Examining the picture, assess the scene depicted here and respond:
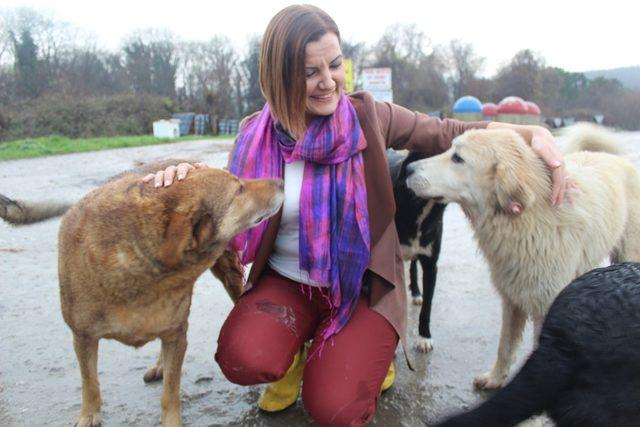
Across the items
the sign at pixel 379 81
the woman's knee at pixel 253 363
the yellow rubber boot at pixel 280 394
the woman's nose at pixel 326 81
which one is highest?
the sign at pixel 379 81

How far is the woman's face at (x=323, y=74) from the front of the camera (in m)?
2.40

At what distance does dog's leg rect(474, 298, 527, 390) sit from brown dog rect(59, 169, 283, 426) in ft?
4.51

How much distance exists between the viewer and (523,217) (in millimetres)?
2506

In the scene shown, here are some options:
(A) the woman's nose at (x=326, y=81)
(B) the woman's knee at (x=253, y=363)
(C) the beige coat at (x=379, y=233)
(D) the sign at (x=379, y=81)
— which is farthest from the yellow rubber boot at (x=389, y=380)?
(D) the sign at (x=379, y=81)

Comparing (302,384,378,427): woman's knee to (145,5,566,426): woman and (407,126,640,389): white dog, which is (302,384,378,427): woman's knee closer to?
(145,5,566,426): woman

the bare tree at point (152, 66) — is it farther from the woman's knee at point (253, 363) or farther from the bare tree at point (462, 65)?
the woman's knee at point (253, 363)

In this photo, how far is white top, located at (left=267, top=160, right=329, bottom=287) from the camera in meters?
2.54

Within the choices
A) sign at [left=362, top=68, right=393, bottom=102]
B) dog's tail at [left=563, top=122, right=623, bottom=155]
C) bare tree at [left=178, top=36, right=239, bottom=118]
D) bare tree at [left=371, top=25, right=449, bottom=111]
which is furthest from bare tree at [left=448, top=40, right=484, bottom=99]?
dog's tail at [left=563, top=122, right=623, bottom=155]

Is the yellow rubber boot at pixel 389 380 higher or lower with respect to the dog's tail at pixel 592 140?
lower

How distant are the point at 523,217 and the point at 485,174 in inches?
10.7

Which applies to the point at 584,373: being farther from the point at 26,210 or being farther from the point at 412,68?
the point at 412,68

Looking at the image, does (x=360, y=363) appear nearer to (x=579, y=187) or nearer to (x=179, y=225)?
(x=179, y=225)

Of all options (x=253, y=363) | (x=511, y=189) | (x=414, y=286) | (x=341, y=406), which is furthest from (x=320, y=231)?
(x=414, y=286)

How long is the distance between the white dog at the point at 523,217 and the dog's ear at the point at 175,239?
126 centimetres
